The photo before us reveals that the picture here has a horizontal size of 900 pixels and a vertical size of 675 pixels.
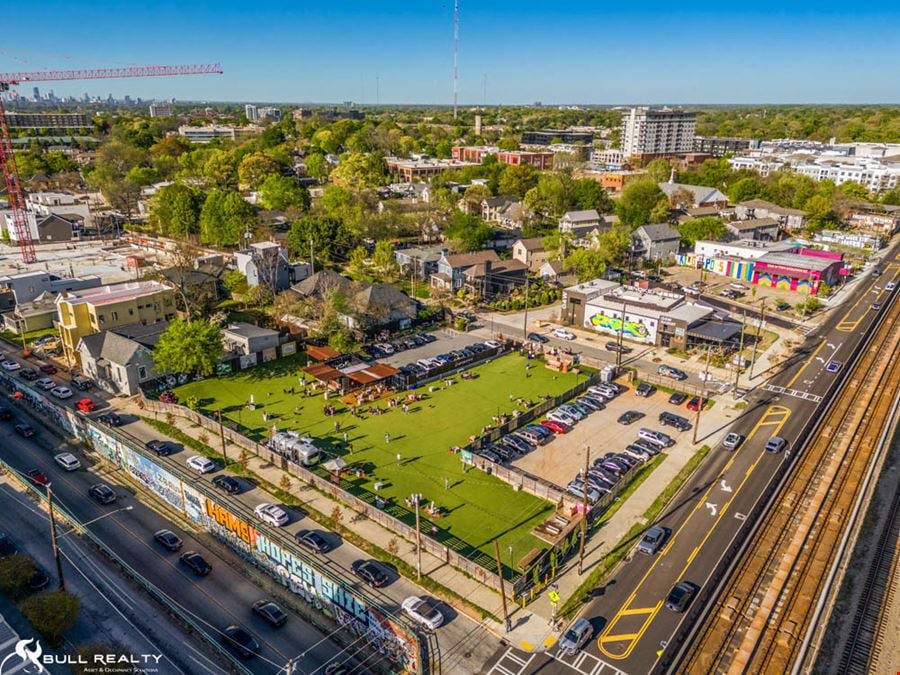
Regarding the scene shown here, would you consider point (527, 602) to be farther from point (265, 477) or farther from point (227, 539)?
point (265, 477)

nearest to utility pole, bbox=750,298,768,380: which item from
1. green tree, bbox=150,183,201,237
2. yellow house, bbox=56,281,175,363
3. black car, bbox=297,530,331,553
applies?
black car, bbox=297,530,331,553

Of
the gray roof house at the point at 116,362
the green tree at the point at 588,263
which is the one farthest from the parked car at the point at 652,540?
the green tree at the point at 588,263

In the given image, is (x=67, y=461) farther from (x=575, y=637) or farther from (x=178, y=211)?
(x=178, y=211)

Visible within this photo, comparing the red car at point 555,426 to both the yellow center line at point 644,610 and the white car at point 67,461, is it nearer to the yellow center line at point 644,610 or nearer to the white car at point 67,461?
the yellow center line at point 644,610

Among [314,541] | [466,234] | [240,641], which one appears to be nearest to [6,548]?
[240,641]

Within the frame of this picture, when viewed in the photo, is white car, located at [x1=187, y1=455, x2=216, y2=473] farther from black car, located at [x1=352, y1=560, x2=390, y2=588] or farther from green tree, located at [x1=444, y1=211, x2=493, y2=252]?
green tree, located at [x1=444, y1=211, x2=493, y2=252]
